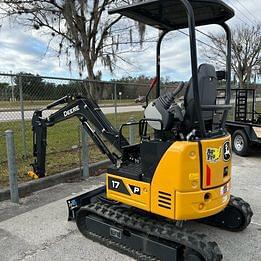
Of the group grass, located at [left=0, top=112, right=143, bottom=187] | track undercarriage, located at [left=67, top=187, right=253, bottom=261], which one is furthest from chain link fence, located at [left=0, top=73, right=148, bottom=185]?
track undercarriage, located at [left=67, top=187, right=253, bottom=261]

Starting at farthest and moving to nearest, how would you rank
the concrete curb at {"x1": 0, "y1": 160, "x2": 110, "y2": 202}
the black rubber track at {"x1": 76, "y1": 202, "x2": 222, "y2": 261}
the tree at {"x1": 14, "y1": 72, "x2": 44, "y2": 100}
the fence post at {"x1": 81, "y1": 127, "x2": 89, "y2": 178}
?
1. the tree at {"x1": 14, "y1": 72, "x2": 44, "y2": 100}
2. the fence post at {"x1": 81, "y1": 127, "x2": 89, "y2": 178}
3. the concrete curb at {"x1": 0, "y1": 160, "x2": 110, "y2": 202}
4. the black rubber track at {"x1": 76, "y1": 202, "x2": 222, "y2": 261}

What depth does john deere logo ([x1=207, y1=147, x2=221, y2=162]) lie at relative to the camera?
11.4 feet

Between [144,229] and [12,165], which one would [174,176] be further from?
[12,165]

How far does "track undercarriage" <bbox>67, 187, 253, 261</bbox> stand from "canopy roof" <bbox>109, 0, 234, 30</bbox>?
7.77 feet

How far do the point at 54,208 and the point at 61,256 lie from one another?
4.82 ft

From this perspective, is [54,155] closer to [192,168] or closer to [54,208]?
[54,208]

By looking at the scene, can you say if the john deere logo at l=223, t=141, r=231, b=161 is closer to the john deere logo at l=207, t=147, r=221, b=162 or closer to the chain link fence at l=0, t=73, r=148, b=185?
the john deere logo at l=207, t=147, r=221, b=162

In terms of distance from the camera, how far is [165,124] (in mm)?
3631

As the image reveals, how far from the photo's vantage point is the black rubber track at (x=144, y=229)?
3320 mm

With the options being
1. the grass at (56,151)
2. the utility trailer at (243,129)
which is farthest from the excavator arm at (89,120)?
the utility trailer at (243,129)

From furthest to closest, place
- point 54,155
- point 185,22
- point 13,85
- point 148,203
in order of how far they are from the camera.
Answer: point 54,155 < point 13,85 < point 185,22 < point 148,203

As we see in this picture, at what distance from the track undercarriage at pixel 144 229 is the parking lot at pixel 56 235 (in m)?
0.12

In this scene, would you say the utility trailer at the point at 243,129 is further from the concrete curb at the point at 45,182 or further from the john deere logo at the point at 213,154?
the john deere logo at the point at 213,154

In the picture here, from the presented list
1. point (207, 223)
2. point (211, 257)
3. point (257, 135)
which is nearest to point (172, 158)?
point (211, 257)
